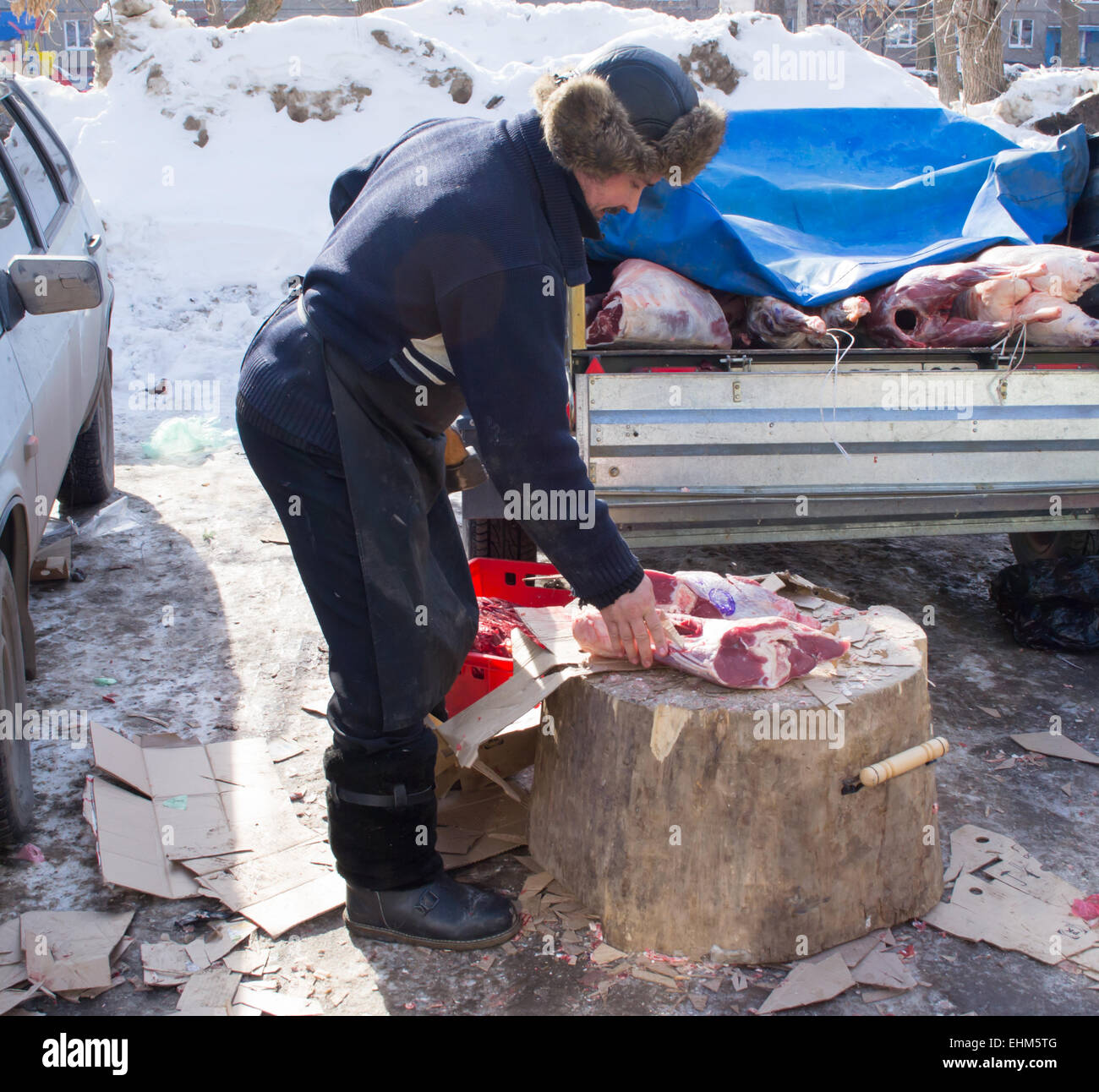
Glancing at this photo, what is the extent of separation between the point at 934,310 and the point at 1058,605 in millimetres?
1471

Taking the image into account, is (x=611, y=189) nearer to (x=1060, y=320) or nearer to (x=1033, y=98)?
(x=1060, y=320)

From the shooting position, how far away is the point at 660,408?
3914 millimetres

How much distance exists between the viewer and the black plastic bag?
Result: 4496 mm

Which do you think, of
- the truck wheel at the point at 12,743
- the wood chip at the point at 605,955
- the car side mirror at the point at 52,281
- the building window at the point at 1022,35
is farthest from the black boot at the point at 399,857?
the building window at the point at 1022,35

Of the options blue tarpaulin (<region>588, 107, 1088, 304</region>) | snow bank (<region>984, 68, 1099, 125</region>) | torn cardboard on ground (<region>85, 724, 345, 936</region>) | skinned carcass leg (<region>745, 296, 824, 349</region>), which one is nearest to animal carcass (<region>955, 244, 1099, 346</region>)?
blue tarpaulin (<region>588, 107, 1088, 304</region>)

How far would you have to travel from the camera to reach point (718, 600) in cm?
293

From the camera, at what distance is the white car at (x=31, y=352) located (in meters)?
2.94

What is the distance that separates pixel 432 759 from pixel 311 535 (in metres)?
0.67

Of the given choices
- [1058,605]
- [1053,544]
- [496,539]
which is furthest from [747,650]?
[1053,544]

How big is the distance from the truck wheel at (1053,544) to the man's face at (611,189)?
135 inches
